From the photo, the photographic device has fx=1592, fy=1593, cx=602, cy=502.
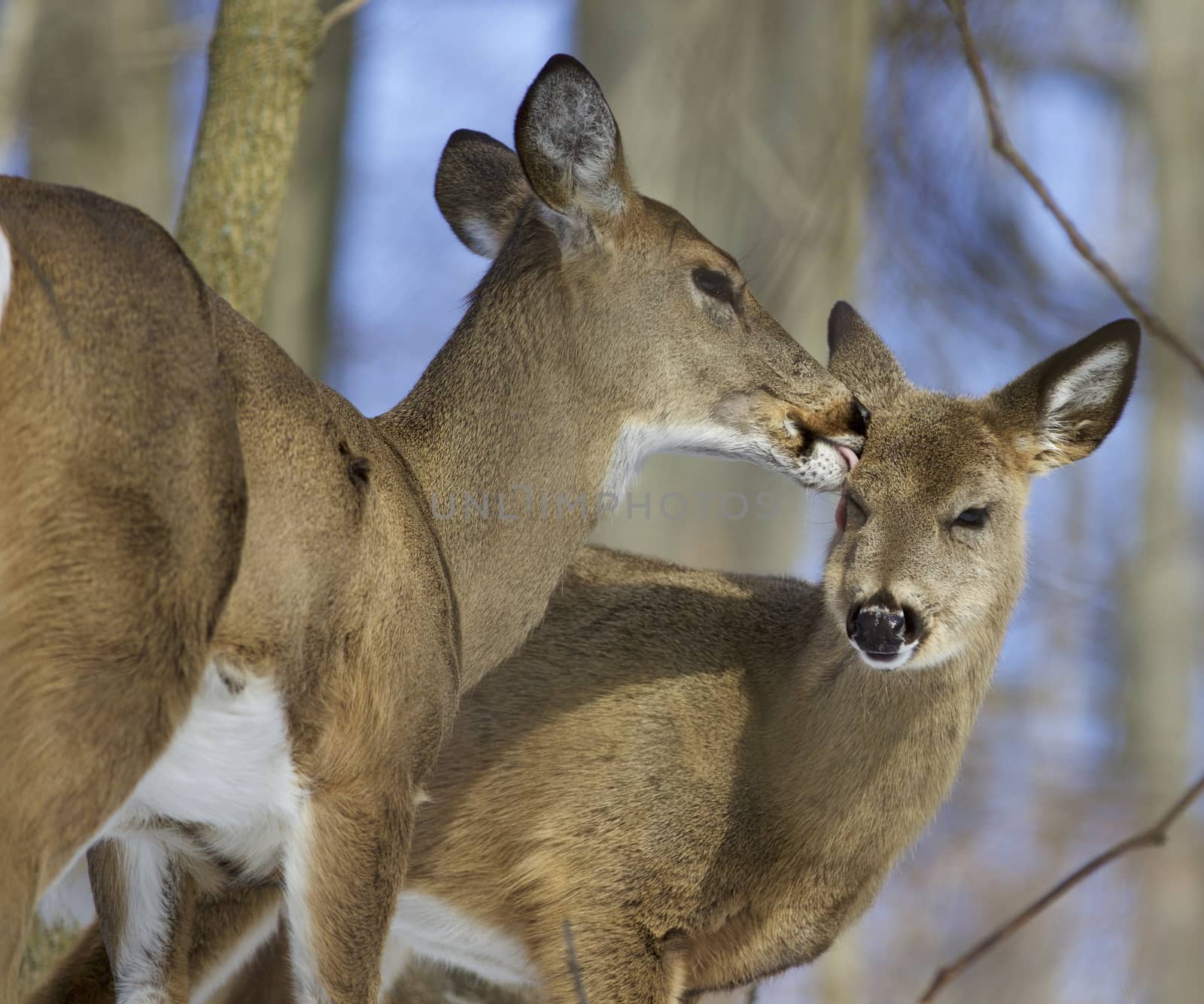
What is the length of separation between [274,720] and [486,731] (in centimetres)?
164

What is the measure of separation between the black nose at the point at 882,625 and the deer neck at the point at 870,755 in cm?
32

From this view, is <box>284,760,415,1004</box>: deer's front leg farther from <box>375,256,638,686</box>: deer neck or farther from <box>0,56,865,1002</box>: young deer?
<box>375,256,638,686</box>: deer neck

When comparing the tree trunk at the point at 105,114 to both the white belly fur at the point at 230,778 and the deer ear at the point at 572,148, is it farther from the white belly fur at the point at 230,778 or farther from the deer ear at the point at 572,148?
the white belly fur at the point at 230,778

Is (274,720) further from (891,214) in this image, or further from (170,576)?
(891,214)

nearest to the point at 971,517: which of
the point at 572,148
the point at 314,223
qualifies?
the point at 572,148

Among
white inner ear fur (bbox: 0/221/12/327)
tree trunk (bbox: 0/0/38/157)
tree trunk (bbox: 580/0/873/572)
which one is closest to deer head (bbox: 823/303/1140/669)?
white inner ear fur (bbox: 0/221/12/327)

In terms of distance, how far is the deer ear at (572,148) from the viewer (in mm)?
4266

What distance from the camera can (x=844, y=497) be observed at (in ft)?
15.9

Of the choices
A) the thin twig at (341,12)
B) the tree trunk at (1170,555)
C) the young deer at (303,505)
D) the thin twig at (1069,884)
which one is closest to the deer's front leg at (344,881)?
the young deer at (303,505)

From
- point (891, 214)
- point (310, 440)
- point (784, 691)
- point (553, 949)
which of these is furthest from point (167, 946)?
point (891, 214)

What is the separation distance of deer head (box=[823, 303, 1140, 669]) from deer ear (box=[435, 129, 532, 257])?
125 centimetres

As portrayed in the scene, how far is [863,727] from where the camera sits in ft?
15.8

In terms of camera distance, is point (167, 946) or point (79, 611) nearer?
point (79, 611)

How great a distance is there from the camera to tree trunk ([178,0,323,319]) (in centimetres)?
553
